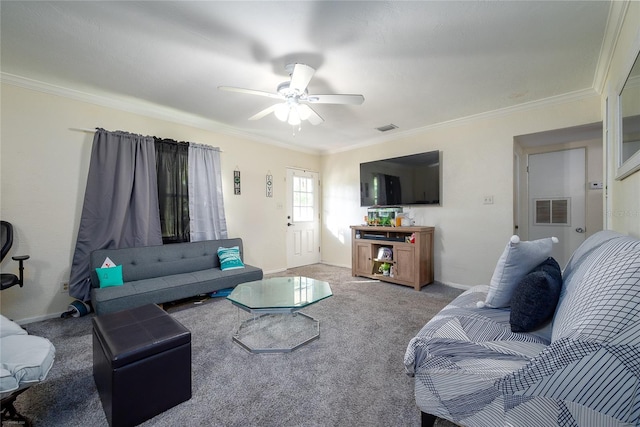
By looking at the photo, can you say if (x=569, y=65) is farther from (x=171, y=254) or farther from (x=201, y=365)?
(x=171, y=254)

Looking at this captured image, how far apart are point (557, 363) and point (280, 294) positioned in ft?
6.29

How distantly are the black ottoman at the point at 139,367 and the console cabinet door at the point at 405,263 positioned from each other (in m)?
3.06

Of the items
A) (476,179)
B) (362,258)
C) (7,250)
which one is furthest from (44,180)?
(476,179)

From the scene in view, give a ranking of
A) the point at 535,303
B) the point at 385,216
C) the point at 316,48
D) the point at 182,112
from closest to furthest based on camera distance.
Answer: the point at 535,303, the point at 316,48, the point at 182,112, the point at 385,216

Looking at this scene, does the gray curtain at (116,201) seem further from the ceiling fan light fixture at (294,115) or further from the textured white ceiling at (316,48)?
the ceiling fan light fixture at (294,115)

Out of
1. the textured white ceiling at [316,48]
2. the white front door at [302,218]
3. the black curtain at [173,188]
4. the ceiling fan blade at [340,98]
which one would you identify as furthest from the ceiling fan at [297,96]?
the white front door at [302,218]

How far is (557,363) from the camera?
87 centimetres

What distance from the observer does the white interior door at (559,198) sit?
11.5ft

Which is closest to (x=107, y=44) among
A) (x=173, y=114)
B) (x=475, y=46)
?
(x=173, y=114)

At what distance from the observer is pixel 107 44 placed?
6.77ft

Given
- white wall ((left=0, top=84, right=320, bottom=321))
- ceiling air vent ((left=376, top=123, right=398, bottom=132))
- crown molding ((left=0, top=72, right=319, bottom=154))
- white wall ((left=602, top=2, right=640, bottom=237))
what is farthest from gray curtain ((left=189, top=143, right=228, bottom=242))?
white wall ((left=602, top=2, right=640, bottom=237))

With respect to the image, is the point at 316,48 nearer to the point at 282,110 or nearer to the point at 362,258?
the point at 282,110

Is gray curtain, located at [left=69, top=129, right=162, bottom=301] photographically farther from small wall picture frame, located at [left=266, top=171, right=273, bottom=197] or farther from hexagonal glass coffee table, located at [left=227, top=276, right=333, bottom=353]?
small wall picture frame, located at [left=266, top=171, right=273, bottom=197]

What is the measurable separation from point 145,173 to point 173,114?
93 centimetres
